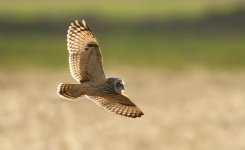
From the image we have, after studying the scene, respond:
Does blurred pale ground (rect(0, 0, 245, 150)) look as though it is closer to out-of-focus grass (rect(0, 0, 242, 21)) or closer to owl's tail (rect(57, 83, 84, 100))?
owl's tail (rect(57, 83, 84, 100))

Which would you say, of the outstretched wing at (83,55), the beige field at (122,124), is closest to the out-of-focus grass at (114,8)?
the beige field at (122,124)

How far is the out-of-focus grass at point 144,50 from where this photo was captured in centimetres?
2405

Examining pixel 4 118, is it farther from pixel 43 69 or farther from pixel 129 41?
pixel 129 41

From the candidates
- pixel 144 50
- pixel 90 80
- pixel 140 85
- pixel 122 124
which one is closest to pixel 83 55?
pixel 90 80

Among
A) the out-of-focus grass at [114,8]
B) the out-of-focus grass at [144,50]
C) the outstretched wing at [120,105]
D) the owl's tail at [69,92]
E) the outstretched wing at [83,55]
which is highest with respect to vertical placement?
the out-of-focus grass at [114,8]

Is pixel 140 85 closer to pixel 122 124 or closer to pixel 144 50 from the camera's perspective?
pixel 122 124

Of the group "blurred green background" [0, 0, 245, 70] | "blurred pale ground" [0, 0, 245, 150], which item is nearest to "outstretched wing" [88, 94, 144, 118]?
"blurred pale ground" [0, 0, 245, 150]

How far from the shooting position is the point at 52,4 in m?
54.5

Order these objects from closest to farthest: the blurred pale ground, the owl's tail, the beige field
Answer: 1. the owl's tail
2. the beige field
3. the blurred pale ground

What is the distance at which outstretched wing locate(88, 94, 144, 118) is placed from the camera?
798 centimetres

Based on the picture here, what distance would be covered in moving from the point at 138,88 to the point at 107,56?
31.5ft

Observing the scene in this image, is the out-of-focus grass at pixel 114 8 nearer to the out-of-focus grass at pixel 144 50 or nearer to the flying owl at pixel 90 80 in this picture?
the out-of-focus grass at pixel 144 50

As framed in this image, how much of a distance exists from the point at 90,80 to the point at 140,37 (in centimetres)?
2666

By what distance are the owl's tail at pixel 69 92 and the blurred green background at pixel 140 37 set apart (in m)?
13.2
